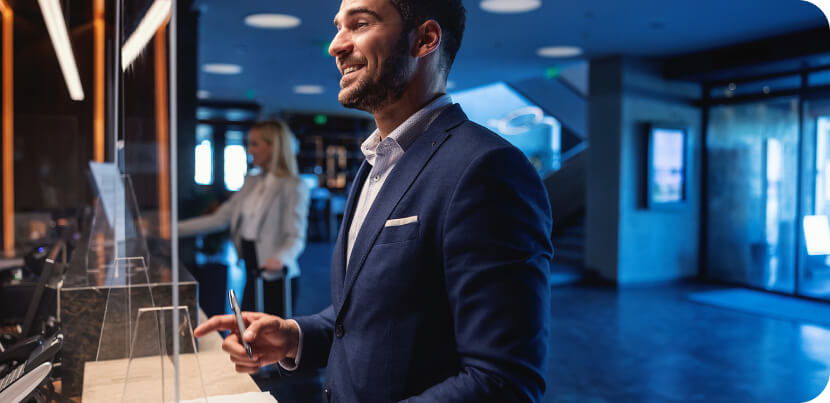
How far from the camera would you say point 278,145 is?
3.45 m

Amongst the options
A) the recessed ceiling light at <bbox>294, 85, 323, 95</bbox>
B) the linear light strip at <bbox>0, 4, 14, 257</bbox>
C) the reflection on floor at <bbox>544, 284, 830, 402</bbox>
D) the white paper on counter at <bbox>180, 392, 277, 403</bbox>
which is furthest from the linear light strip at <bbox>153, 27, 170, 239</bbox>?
the recessed ceiling light at <bbox>294, 85, 323, 95</bbox>

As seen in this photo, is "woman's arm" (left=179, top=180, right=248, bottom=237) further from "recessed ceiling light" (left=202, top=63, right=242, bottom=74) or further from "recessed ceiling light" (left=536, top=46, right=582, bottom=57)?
"recessed ceiling light" (left=202, top=63, right=242, bottom=74)

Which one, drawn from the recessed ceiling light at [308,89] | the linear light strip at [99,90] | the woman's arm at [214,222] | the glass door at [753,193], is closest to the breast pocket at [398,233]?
the woman's arm at [214,222]

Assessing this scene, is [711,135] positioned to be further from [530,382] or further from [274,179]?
[530,382]

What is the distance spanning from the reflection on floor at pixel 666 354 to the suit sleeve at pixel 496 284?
1805mm

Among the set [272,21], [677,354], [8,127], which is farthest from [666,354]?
[8,127]

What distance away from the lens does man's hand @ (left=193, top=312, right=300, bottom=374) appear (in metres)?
1.06

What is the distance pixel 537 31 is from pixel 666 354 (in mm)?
3440

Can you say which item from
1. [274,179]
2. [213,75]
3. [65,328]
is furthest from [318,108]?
[65,328]

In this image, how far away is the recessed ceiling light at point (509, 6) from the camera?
17.0 feet

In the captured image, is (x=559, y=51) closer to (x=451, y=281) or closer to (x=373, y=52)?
(x=373, y=52)

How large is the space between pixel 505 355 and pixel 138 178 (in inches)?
36.7

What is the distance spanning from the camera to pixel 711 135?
317 inches

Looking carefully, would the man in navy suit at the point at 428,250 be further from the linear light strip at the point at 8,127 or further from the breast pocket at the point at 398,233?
the linear light strip at the point at 8,127
